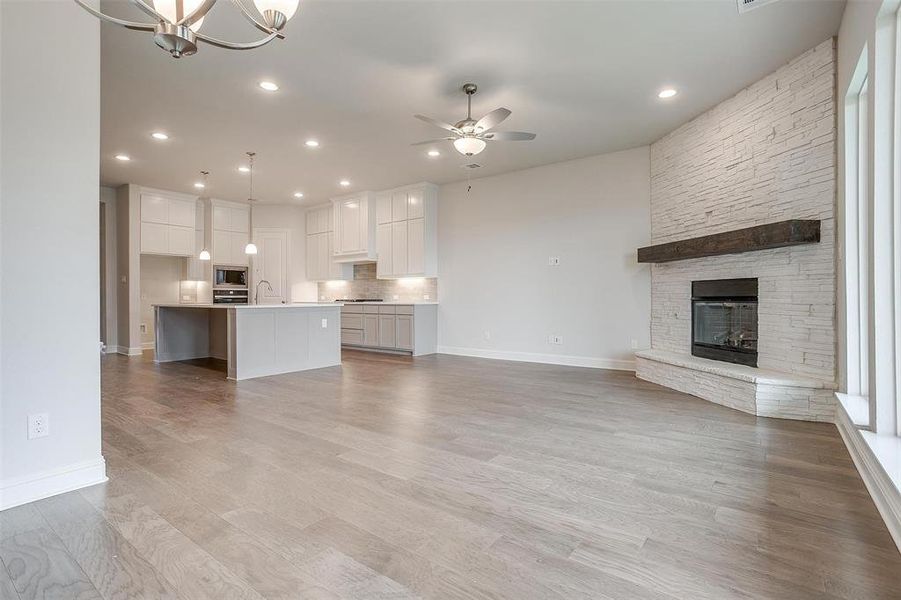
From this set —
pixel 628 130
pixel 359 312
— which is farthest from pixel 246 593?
pixel 359 312

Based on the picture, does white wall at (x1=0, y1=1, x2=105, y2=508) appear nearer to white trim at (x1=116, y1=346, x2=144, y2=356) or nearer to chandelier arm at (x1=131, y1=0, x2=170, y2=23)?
chandelier arm at (x1=131, y1=0, x2=170, y2=23)

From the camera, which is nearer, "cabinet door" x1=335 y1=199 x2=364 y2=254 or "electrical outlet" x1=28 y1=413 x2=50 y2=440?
"electrical outlet" x1=28 y1=413 x2=50 y2=440

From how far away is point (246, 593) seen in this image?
57.6 inches

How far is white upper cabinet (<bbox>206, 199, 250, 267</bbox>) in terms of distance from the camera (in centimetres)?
869

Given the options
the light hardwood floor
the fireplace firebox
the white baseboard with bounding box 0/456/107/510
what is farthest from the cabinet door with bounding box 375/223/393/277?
the white baseboard with bounding box 0/456/107/510

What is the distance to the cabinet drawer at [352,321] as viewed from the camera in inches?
324

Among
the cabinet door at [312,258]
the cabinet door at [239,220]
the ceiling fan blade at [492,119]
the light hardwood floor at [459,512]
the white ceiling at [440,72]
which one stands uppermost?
the white ceiling at [440,72]

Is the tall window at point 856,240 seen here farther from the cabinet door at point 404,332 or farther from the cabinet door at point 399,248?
the cabinet door at point 399,248

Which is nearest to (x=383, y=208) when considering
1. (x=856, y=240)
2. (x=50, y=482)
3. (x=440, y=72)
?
(x=440, y=72)

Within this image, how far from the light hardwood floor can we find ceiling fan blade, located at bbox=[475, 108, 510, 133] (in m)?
2.51

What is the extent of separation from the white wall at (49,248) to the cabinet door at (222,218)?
6981 mm

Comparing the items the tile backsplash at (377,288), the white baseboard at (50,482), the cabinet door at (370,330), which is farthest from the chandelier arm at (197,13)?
the cabinet door at (370,330)

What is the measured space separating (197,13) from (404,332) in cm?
606

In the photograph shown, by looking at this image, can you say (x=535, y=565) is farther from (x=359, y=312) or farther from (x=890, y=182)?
(x=359, y=312)
